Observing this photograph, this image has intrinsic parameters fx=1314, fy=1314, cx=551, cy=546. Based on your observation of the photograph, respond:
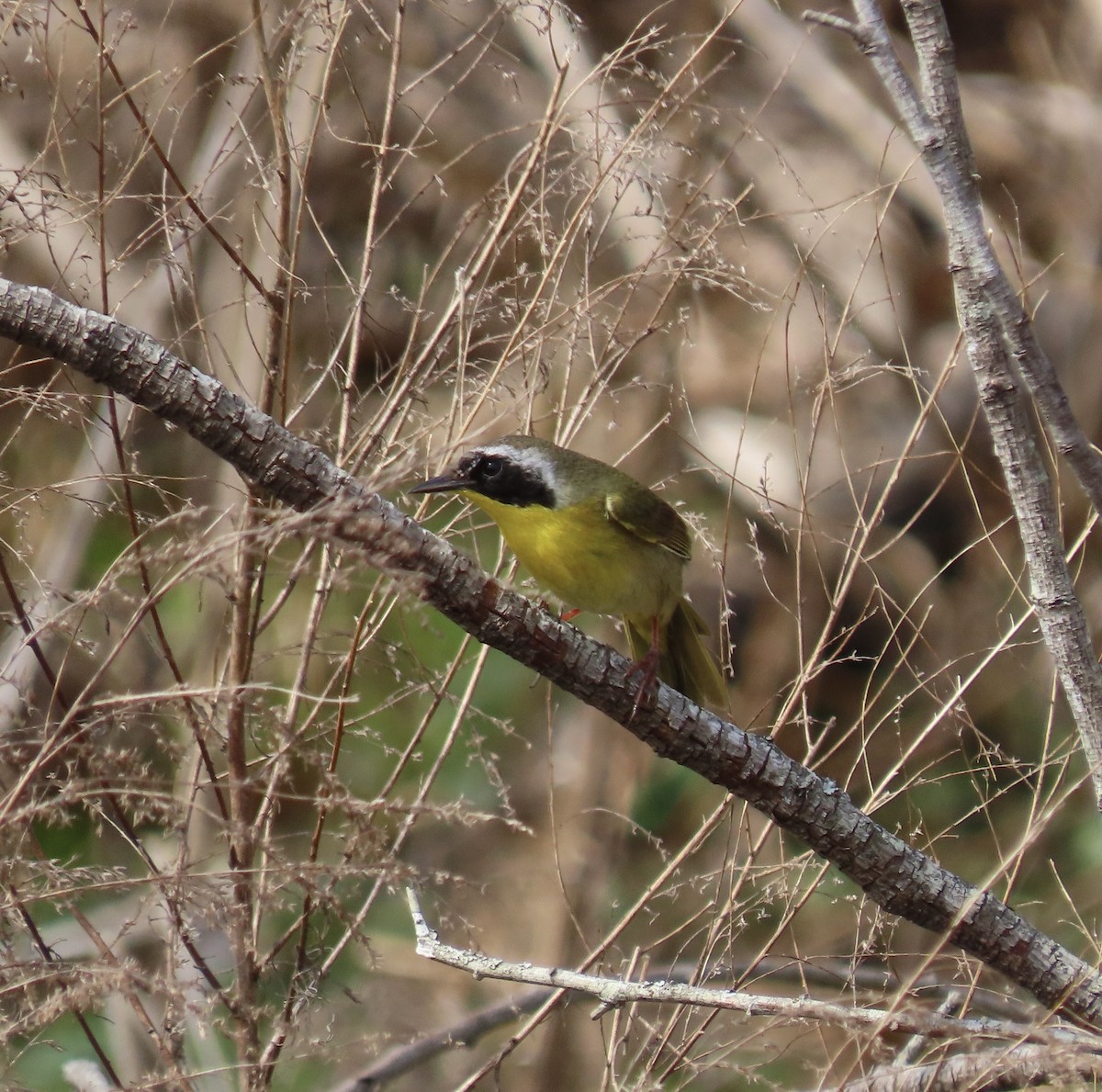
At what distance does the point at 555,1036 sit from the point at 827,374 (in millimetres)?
4534

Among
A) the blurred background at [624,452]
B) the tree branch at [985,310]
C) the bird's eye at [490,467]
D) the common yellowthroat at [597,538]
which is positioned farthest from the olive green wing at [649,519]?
the tree branch at [985,310]

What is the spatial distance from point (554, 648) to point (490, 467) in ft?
3.67

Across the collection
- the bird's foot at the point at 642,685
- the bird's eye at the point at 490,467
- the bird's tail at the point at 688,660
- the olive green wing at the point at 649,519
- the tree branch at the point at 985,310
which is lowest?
the bird's tail at the point at 688,660

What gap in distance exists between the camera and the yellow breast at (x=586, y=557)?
361cm

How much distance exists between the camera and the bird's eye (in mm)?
3500

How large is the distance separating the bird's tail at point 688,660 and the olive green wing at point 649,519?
0.61 ft

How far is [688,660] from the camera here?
392cm

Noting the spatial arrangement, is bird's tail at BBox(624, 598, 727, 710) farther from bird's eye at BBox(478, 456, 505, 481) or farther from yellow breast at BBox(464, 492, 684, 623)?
bird's eye at BBox(478, 456, 505, 481)

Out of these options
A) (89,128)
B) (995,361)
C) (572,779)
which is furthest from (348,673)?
(89,128)

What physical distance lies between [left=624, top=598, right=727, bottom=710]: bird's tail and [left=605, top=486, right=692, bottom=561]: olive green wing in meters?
0.19

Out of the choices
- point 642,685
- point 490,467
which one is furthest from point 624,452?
point 642,685

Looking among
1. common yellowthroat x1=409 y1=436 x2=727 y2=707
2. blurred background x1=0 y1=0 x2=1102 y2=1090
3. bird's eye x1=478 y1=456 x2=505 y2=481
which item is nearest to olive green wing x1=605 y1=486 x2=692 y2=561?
common yellowthroat x1=409 y1=436 x2=727 y2=707

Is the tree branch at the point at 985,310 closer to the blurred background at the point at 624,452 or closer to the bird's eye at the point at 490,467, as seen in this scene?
the bird's eye at the point at 490,467

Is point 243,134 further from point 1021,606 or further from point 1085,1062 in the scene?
point 1021,606
